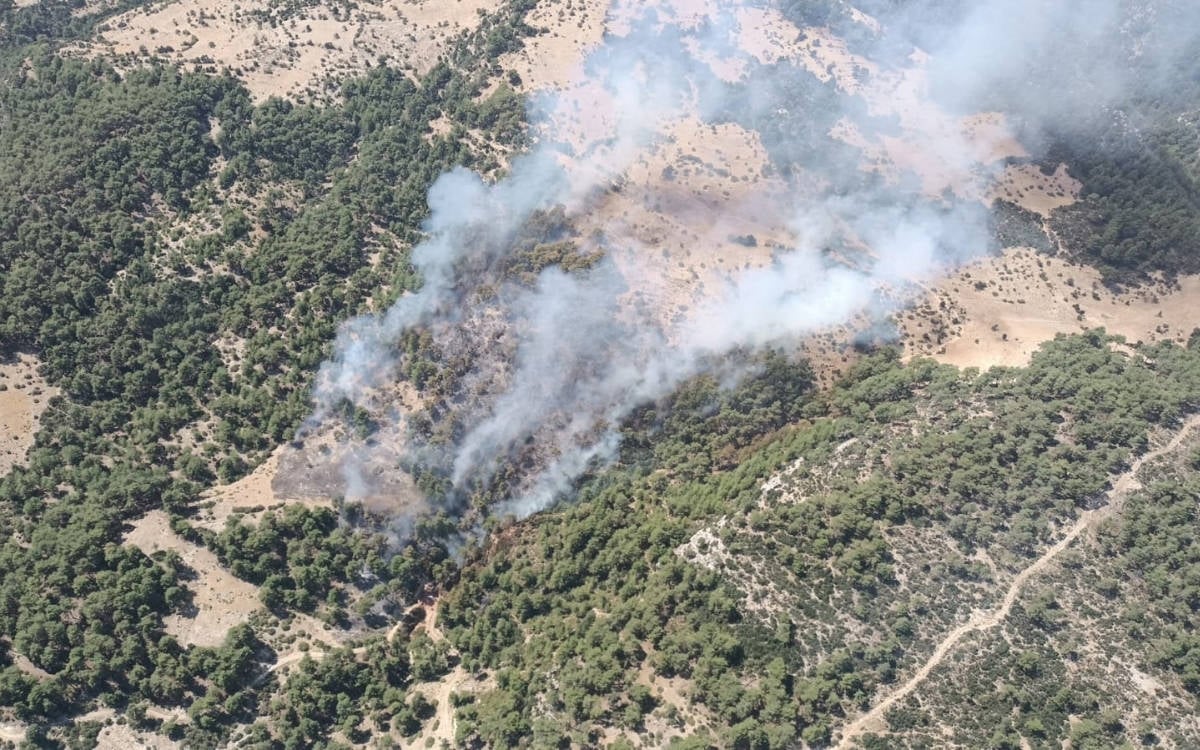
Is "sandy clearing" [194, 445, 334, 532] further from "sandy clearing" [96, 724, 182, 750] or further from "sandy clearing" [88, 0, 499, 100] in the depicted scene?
"sandy clearing" [88, 0, 499, 100]

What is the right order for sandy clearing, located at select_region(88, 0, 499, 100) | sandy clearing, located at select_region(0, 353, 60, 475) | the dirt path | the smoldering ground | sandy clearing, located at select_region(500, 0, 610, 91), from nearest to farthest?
the dirt path < sandy clearing, located at select_region(0, 353, 60, 475) < the smoldering ground < sandy clearing, located at select_region(500, 0, 610, 91) < sandy clearing, located at select_region(88, 0, 499, 100)

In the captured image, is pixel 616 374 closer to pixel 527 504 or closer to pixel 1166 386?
pixel 527 504

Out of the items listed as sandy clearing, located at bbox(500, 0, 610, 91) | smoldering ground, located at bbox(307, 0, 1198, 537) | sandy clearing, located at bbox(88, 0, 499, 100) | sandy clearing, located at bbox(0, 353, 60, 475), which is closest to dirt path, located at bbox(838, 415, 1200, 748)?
smoldering ground, located at bbox(307, 0, 1198, 537)

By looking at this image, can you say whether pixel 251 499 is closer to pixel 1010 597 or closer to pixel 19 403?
pixel 19 403

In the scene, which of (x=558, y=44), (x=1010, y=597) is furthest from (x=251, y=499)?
(x=558, y=44)

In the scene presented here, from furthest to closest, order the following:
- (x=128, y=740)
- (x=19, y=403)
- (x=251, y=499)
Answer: (x=19, y=403) < (x=251, y=499) < (x=128, y=740)

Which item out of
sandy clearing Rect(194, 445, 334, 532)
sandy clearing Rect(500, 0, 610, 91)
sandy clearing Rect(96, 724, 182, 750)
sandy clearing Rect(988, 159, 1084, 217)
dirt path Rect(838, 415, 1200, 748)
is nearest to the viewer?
dirt path Rect(838, 415, 1200, 748)
